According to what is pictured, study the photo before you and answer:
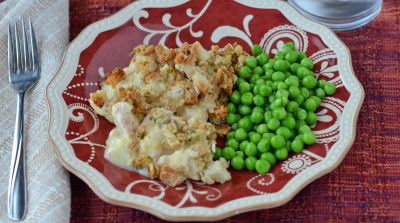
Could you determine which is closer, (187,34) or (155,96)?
(155,96)

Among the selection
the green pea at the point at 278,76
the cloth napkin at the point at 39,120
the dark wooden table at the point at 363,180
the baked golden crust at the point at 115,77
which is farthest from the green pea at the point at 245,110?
the cloth napkin at the point at 39,120

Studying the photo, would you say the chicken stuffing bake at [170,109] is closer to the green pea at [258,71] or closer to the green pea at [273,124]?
the green pea at [258,71]

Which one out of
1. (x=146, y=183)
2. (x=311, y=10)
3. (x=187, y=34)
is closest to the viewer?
(x=146, y=183)

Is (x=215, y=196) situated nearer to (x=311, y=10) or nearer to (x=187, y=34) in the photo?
(x=187, y=34)

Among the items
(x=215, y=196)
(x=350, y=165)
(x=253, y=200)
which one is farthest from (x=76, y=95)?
(x=350, y=165)

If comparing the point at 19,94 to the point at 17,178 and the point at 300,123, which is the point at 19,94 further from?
the point at 300,123
